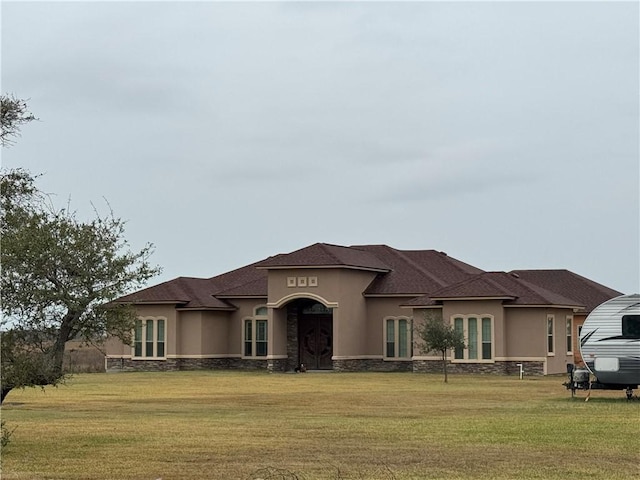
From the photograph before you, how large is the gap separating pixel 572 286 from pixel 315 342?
16614 millimetres

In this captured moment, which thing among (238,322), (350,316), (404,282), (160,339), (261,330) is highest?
(404,282)

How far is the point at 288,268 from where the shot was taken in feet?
185

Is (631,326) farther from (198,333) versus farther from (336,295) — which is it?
(198,333)

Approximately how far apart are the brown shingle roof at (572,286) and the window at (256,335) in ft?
53.0

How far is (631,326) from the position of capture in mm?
32312

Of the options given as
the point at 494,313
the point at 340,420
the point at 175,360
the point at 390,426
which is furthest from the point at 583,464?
the point at 175,360

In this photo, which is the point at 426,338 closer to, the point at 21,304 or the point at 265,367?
the point at 265,367

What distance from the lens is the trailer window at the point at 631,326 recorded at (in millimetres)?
32188

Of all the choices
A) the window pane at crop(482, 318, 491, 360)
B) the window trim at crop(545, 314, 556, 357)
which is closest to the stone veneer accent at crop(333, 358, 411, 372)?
the window pane at crop(482, 318, 491, 360)

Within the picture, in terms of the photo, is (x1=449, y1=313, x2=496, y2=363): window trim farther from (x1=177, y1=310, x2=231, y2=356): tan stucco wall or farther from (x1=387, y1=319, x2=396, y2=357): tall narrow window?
(x1=177, y1=310, x2=231, y2=356): tan stucco wall

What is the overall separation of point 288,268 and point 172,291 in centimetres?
716

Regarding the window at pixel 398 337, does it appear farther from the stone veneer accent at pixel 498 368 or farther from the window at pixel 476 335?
the window at pixel 476 335

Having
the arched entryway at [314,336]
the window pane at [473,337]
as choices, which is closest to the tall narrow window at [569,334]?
the window pane at [473,337]

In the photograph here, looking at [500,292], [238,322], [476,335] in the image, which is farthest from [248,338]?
[500,292]
